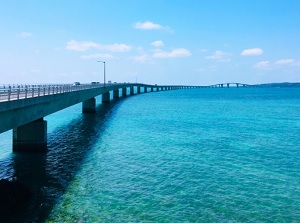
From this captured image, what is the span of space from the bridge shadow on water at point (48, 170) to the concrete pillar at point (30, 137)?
3.43 feet

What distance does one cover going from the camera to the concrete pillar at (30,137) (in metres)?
32.4

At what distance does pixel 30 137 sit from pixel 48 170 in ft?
25.3

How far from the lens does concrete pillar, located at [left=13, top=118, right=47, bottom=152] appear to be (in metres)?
32.4

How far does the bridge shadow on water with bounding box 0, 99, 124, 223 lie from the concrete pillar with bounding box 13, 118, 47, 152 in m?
1.05

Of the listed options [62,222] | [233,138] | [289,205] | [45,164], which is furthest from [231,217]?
[233,138]

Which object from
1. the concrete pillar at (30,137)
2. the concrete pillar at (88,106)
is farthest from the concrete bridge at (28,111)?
the concrete pillar at (88,106)

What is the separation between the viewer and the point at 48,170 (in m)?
26.5

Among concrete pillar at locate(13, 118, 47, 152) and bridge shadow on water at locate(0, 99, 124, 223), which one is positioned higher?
concrete pillar at locate(13, 118, 47, 152)

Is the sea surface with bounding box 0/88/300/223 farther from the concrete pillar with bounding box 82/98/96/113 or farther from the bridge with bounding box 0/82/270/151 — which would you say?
the concrete pillar with bounding box 82/98/96/113

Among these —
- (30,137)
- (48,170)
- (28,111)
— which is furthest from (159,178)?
(30,137)

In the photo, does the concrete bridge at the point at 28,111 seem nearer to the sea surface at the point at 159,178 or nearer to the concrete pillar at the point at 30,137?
the concrete pillar at the point at 30,137

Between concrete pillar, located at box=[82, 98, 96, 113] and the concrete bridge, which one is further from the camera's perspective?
concrete pillar, located at box=[82, 98, 96, 113]

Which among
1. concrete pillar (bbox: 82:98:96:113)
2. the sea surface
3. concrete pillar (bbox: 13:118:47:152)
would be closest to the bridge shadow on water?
the sea surface

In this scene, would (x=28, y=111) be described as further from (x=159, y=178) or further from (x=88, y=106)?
(x=88, y=106)
